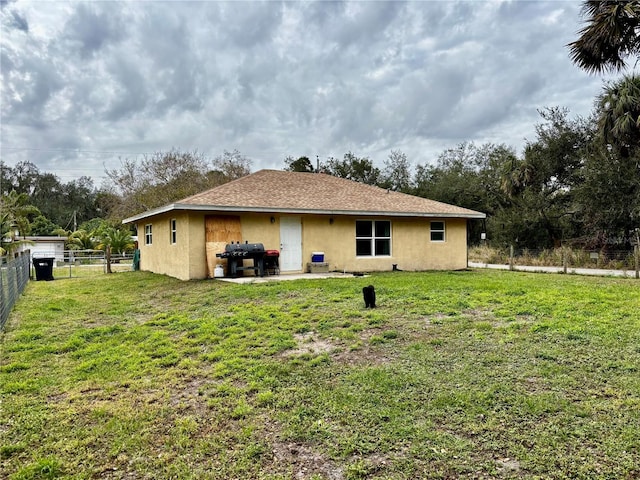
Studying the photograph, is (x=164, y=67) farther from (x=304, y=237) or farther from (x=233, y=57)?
(x=304, y=237)

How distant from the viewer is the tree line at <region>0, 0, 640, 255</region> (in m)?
11.1

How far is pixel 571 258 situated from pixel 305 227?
1303 centimetres

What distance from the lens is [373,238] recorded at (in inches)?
599

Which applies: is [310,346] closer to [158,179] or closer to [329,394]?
[329,394]

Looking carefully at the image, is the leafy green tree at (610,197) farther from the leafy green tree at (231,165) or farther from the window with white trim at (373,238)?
the leafy green tree at (231,165)

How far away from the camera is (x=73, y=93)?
1480 cm

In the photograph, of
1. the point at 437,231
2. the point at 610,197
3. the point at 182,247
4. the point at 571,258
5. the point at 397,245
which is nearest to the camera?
the point at 182,247

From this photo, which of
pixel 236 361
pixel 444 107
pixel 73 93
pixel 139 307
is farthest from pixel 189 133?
pixel 236 361

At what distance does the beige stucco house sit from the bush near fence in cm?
506

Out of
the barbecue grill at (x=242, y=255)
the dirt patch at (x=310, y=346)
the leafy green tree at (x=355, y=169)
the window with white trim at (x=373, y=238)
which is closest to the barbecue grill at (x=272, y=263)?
the barbecue grill at (x=242, y=255)

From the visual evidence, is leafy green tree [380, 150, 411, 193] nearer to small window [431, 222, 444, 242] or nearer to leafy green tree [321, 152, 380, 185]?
leafy green tree [321, 152, 380, 185]

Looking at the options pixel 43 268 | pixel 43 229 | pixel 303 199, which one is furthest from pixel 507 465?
pixel 43 229

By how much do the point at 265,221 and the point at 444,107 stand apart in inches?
447

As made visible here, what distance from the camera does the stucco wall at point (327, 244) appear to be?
1253 cm
